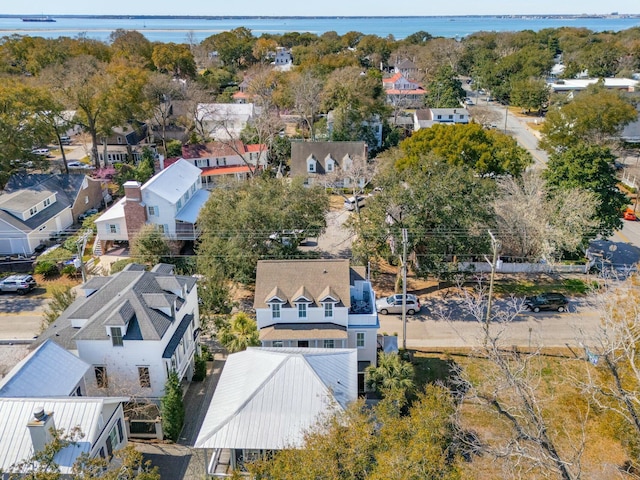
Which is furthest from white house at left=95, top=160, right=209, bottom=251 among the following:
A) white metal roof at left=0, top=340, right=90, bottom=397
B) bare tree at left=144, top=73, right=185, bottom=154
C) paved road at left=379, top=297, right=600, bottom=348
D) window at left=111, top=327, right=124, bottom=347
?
bare tree at left=144, top=73, right=185, bottom=154

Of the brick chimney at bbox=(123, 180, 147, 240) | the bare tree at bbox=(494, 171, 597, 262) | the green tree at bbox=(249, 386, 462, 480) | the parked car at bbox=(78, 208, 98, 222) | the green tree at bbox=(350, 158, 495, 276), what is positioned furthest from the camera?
the parked car at bbox=(78, 208, 98, 222)

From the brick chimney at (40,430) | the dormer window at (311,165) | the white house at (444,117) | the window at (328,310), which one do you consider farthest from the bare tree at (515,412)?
the white house at (444,117)

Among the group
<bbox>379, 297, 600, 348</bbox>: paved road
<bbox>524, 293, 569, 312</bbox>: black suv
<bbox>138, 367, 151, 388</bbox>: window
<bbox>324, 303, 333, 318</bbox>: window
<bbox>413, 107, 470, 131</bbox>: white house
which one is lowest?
<bbox>379, 297, 600, 348</bbox>: paved road

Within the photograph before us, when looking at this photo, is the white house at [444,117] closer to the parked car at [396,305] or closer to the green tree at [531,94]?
the green tree at [531,94]

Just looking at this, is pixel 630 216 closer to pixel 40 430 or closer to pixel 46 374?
pixel 46 374

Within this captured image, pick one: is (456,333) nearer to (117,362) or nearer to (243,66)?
(117,362)

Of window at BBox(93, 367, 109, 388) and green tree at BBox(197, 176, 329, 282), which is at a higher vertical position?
green tree at BBox(197, 176, 329, 282)

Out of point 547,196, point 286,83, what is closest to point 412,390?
point 547,196

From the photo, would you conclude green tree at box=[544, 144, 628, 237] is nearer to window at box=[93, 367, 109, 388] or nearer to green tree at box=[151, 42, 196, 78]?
window at box=[93, 367, 109, 388]
